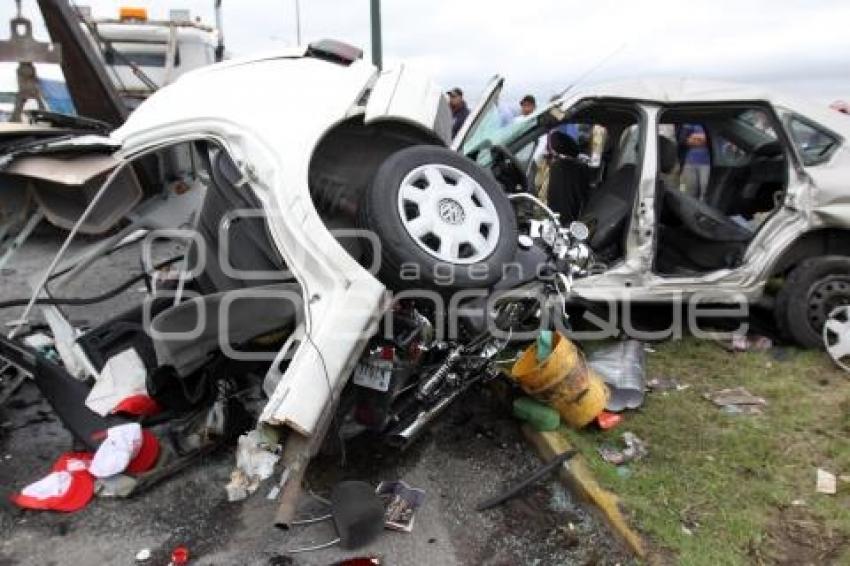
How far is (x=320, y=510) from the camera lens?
3.61 metres

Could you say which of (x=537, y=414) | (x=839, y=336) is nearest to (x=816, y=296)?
(x=839, y=336)

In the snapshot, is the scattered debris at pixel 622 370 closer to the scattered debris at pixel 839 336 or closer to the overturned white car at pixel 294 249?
the overturned white car at pixel 294 249

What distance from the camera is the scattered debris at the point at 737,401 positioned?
14.6 feet

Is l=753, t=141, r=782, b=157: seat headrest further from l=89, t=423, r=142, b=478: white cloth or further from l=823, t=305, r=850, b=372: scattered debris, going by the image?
l=89, t=423, r=142, b=478: white cloth

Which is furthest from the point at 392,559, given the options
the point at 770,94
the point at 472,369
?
the point at 770,94

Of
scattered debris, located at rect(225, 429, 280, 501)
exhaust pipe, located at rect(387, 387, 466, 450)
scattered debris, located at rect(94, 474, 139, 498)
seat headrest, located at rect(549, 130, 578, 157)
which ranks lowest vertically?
scattered debris, located at rect(94, 474, 139, 498)

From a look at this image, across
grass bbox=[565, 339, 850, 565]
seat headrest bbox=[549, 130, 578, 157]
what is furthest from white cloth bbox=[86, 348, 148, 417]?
seat headrest bbox=[549, 130, 578, 157]

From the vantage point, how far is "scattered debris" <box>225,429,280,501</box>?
2945mm

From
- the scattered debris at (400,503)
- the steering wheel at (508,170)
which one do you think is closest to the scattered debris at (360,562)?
the scattered debris at (400,503)

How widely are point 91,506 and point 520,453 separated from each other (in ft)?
6.91

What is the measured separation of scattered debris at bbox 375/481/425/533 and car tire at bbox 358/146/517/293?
0.96 m

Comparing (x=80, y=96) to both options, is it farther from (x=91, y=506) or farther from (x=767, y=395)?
(x=767, y=395)

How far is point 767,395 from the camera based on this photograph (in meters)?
4.67

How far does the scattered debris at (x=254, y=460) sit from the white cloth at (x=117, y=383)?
1295 millimetres
